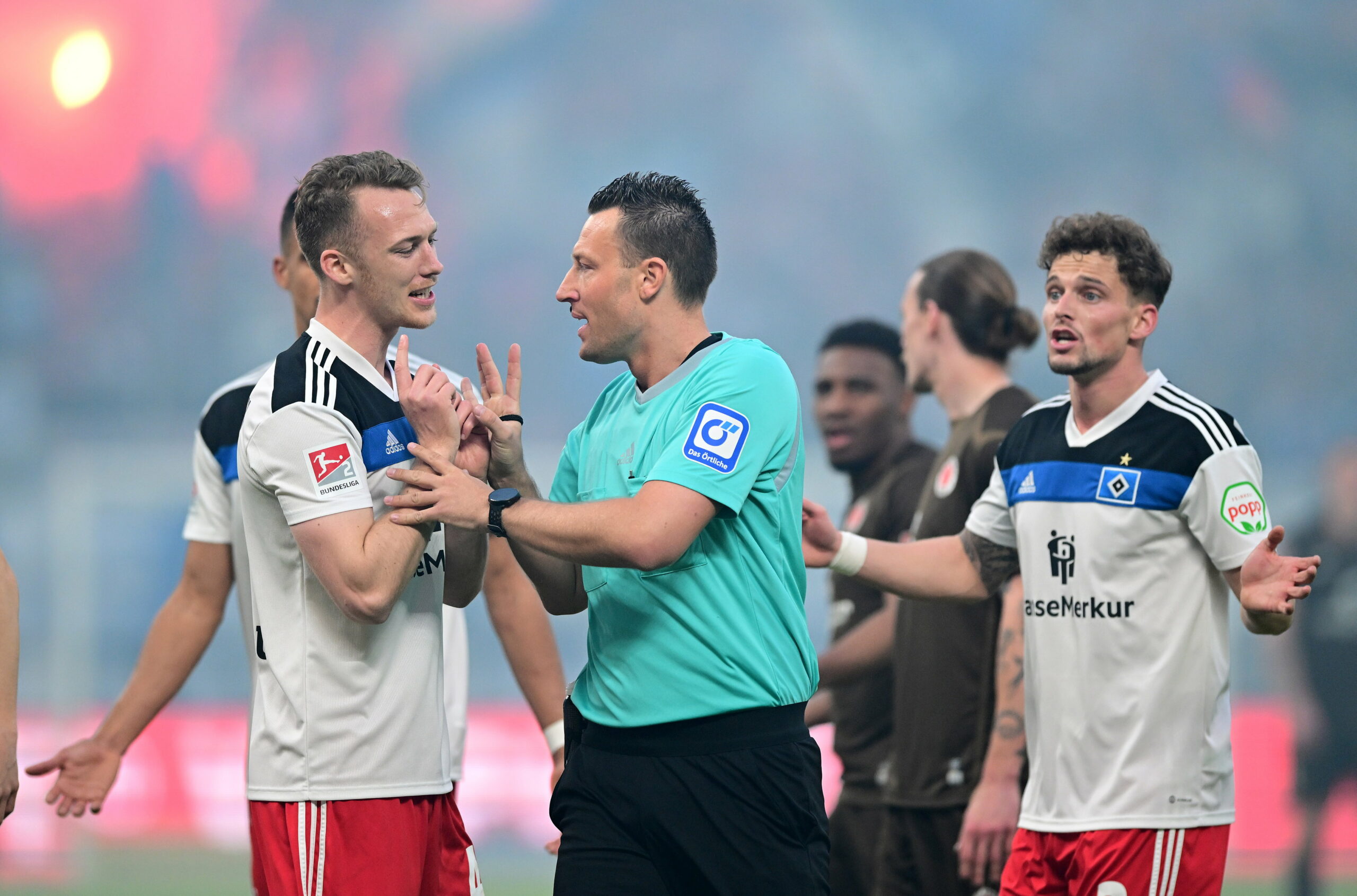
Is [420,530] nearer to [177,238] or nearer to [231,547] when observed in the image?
[231,547]

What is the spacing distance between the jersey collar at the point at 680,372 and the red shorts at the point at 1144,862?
140 centimetres

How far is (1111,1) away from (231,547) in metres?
13.8

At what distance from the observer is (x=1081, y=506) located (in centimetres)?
324

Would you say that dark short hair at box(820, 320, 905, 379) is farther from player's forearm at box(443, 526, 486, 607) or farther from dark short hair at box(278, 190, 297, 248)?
player's forearm at box(443, 526, 486, 607)

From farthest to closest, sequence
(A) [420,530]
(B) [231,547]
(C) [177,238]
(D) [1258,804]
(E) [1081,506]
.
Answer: (C) [177,238] → (D) [1258,804] → (B) [231,547] → (E) [1081,506] → (A) [420,530]

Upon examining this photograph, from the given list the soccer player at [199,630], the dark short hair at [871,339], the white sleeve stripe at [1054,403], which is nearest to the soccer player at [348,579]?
the soccer player at [199,630]

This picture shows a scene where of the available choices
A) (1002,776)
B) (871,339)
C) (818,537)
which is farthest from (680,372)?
(871,339)

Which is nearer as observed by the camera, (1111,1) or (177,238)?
(177,238)

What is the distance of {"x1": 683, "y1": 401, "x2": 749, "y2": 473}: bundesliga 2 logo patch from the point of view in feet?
8.43

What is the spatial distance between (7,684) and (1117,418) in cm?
244

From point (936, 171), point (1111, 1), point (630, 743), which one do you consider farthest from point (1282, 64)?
point (630, 743)

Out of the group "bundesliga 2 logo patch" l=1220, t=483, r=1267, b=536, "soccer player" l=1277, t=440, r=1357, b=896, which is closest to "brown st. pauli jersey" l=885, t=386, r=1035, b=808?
"bundesliga 2 logo patch" l=1220, t=483, r=1267, b=536

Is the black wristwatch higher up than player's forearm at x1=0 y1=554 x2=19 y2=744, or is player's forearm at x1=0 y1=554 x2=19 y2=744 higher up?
the black wristwatch

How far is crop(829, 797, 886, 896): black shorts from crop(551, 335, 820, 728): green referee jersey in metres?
2.02
